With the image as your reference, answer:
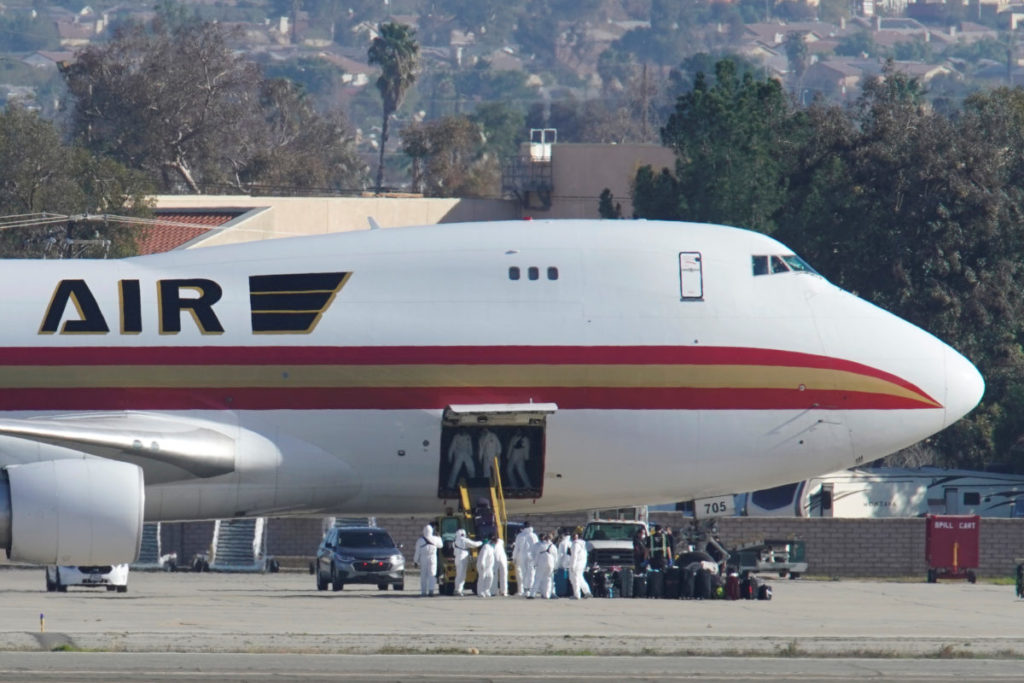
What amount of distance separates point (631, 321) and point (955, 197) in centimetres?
4837

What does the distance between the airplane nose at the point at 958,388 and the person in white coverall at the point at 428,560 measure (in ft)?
43.0

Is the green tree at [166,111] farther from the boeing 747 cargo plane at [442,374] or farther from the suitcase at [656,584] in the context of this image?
the boeing 747 cargo plane at [442,374]

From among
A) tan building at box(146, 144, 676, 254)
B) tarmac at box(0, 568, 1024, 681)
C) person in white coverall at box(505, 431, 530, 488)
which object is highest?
tan building at box(146, 144, 676, 254)

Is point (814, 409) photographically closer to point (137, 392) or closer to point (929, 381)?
point (929, 381)

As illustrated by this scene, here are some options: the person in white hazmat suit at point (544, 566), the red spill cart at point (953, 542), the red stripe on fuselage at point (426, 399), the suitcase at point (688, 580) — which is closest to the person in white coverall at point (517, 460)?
the red stripe on fuselage at point (426, 399)

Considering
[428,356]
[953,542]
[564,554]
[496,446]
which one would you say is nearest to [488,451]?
[496,446]

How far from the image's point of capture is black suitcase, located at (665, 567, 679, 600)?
1538 inches

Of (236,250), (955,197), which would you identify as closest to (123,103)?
(955,197)

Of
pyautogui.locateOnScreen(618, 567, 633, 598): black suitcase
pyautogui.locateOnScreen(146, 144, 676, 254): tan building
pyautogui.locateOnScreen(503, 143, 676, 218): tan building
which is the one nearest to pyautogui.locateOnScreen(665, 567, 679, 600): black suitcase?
pyautogui.locateOnScreen(618, 567, 633, 598): black suitcase

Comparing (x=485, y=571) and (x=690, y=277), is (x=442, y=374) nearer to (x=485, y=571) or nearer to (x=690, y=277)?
(x=690, y=277)

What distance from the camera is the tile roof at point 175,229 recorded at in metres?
83.5

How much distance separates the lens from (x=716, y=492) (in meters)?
31.1

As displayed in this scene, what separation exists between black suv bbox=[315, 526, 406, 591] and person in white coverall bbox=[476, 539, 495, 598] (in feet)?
35.5

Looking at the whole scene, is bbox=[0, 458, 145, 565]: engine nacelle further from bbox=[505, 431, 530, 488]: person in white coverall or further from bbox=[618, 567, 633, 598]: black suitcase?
bbox=[618, 567, 633, 598]: black suitcase
